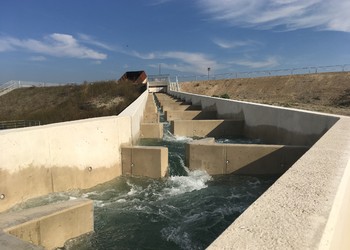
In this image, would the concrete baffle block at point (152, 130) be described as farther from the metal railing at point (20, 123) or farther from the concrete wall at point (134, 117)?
the metal railing at point (20, 123)

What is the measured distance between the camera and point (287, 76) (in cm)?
5638

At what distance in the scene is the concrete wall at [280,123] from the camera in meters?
9.98

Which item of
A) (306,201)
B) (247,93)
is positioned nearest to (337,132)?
(306,201)

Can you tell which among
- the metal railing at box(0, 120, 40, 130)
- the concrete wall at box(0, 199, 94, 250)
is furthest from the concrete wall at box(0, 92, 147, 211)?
the metal railing at box(0, 120, 40, 130)

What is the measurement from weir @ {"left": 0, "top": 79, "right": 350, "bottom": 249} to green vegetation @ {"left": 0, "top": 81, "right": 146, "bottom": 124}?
2973 cm

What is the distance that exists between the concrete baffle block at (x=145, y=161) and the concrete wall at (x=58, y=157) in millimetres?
237

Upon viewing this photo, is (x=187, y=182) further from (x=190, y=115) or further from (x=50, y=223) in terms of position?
(x=190, y=115)

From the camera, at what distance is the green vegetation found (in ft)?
132

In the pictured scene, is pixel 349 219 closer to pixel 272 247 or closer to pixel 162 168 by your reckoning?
pixel 272 247

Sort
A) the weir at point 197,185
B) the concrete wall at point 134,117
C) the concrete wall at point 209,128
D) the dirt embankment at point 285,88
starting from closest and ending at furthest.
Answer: the weir at point 197,185 → the concrete wall at point 134,117 → the concrete wall at point 209,128 → the dirt embankment at point 285,88

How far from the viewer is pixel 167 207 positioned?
290 inches

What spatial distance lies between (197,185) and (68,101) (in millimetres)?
42695

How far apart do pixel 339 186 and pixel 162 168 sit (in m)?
6.29

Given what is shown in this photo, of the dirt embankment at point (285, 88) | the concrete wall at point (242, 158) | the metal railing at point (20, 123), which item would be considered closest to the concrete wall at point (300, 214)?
the concrete wall at point (242, 158)
